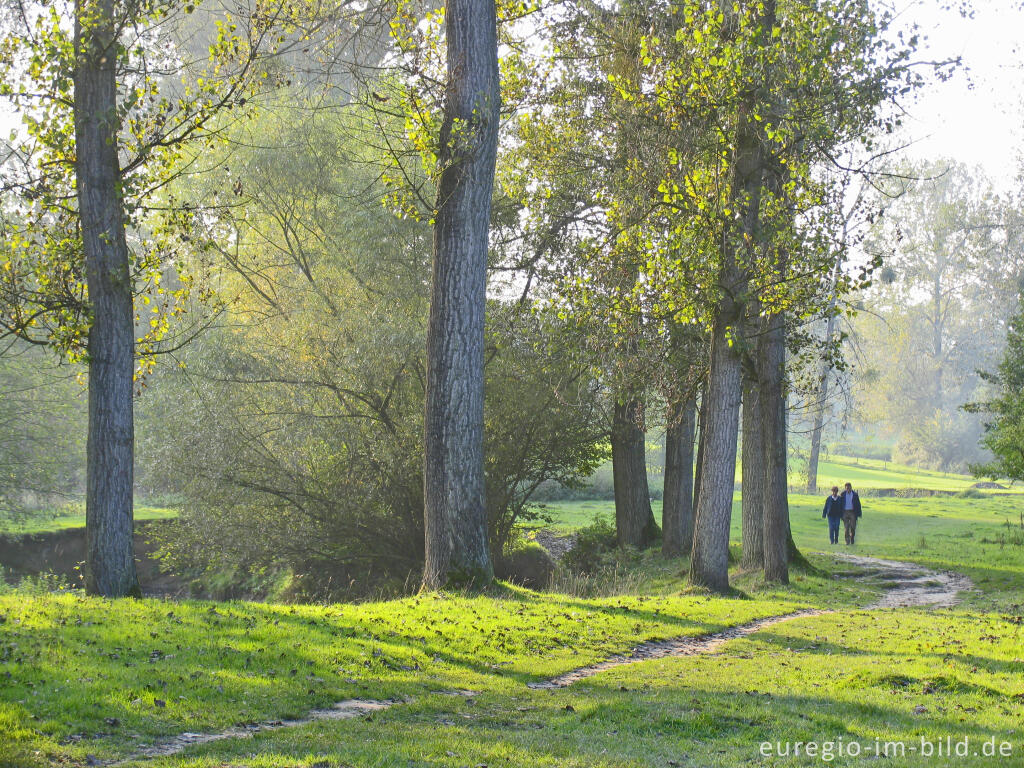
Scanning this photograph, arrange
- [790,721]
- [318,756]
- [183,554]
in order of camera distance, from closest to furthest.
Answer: [318,756] < [790,721] < [183,554]

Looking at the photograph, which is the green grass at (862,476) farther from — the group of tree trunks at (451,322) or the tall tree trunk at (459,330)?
the tall tree trunk at (459,330)

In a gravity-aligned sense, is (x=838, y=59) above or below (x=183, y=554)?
above

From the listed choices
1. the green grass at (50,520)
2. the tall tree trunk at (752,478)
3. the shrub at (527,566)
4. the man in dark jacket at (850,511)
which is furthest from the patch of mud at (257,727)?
the man in dark jacket at (850,511)

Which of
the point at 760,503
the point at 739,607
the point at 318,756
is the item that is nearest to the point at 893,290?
the point at 760,503

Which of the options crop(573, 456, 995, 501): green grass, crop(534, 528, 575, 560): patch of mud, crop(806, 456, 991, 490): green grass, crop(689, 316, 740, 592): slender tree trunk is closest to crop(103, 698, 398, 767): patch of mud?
crop(689, 316, 740, 592): slender tree trunk

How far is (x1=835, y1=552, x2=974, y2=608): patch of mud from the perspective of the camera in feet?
59.8

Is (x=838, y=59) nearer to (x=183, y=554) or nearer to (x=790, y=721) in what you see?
(x=790, y=721)

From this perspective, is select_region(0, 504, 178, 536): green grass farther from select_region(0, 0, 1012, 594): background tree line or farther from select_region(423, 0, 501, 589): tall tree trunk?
select_region(423, 0, 501, 589): tall tree trunk

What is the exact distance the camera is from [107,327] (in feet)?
37.9

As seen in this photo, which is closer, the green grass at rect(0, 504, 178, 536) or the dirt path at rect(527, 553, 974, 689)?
the dirt path at rect(527, 553, 974, 689)

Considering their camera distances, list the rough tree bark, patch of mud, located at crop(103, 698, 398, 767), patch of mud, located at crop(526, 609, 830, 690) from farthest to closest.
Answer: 1. the rough tree bark
2. patch of mud, located at crop(526, 609, 830, 690)
3. patch of mud, located at crop(103, 698, 398, 767)

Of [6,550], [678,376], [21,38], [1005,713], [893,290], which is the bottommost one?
[6,550]

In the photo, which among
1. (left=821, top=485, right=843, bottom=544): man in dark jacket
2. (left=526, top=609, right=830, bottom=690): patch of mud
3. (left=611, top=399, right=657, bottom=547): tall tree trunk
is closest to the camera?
(left=526, top=609, right=830, bottom=690): patch of mud

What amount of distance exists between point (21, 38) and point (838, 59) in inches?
477
